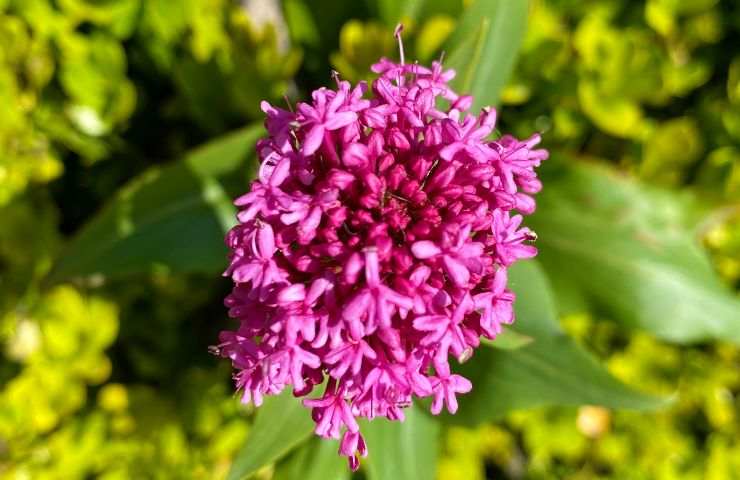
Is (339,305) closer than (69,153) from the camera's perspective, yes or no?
Yes

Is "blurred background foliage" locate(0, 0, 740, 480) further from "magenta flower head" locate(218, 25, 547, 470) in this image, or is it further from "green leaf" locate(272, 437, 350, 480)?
"magenta flower head" locate(218, 25, 547, 470)

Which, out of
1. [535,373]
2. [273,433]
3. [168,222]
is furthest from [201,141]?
[535,373]

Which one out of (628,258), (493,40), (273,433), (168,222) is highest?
(493,40)

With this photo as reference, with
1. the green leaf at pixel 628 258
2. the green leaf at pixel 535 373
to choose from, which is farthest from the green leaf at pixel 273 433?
the green leaf at pixel 628 258

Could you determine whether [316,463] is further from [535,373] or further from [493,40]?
[493,40]

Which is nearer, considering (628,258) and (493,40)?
(493,40)

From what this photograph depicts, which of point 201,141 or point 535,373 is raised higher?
point 201,141

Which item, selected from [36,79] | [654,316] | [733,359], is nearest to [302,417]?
[654,316]

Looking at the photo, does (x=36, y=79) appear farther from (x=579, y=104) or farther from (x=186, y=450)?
(x=579, y=104)
